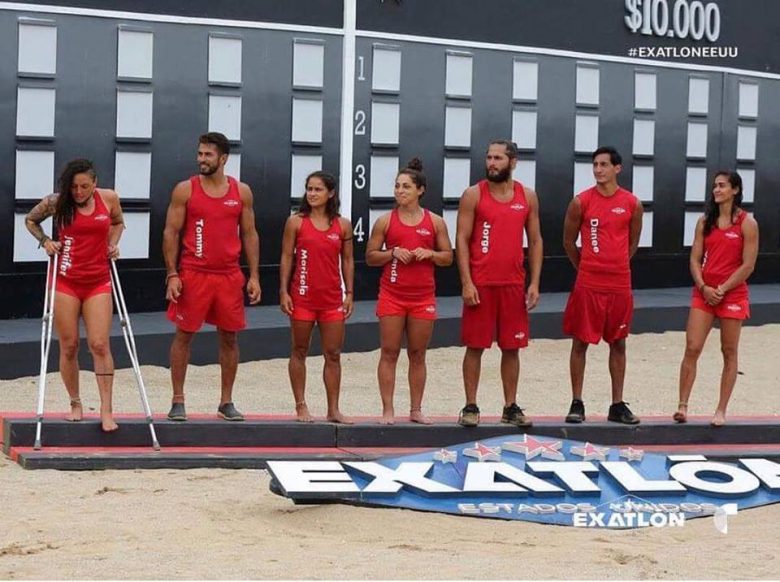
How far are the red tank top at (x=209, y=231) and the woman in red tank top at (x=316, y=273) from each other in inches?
12.0

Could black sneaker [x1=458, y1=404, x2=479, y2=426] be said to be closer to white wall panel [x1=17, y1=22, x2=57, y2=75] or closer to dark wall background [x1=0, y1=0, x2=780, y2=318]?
dark wall background [x1=0, y1=0, x2=780, y2=318]

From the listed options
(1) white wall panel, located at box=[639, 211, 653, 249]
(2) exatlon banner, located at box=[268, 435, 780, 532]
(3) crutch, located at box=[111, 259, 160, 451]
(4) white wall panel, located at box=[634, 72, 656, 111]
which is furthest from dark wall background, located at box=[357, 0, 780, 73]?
(2) exatlon banner, located at box=[268, 435, 780, 532]

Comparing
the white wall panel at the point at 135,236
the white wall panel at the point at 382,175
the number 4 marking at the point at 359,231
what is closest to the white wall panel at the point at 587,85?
the white wall panel at the point at 382,175

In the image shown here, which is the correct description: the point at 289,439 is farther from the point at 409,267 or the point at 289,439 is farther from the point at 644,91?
the point at 644,91

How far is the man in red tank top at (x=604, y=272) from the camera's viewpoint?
9211 millimetres

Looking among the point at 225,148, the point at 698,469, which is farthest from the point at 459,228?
the point at 698,469

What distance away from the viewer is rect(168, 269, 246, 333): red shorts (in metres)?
8.74

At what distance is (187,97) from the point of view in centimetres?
1316

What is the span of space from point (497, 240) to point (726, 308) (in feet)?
4.74

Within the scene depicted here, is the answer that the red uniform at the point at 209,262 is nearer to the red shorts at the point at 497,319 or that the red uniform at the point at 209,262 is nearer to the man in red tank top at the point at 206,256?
the man in red tank top at the point at 206,256

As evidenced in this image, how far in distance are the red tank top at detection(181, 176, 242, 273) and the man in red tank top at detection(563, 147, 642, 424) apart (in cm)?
199

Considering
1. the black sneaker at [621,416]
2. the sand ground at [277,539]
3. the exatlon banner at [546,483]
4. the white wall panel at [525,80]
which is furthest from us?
the white wall panel at [525,80]

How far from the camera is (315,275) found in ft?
28.7

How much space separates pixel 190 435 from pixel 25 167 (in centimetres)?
432
